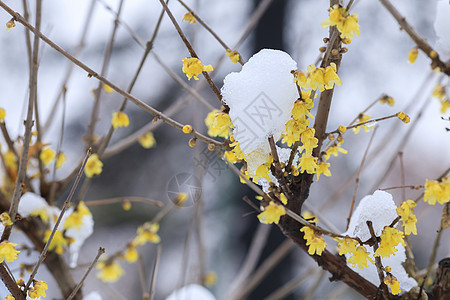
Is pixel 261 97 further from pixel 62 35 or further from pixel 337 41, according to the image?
pixel 62 35

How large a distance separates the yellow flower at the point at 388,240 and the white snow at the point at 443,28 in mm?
232

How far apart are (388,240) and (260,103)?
247 mm

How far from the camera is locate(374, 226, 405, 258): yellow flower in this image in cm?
60

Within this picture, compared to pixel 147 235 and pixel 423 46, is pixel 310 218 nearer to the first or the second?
pixel 423 46

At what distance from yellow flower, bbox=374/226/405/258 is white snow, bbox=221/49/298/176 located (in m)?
0.19

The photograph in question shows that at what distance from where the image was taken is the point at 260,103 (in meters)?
0.65

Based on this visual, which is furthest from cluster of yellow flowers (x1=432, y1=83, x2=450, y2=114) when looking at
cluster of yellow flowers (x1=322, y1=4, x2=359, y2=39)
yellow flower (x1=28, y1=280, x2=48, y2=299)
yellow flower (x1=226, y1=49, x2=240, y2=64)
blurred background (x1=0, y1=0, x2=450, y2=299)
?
blurred background (x1=0, y1=0, x2=450, y2=299)

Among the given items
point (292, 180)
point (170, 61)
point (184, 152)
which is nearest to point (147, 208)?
point (184, 152)

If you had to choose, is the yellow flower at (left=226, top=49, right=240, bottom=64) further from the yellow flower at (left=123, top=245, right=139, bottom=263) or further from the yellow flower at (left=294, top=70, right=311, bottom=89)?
the yellow flower at (left=123, top=245, right=139, bottom=263)

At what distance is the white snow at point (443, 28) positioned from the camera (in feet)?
2.00

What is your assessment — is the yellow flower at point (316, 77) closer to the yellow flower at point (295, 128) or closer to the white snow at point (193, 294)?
the yellow flower at point (295, 128)

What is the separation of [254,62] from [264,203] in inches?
8.0

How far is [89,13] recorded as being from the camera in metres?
1.26

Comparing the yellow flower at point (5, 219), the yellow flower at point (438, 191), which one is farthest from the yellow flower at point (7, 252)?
the yellow flower at point (438, 191)
